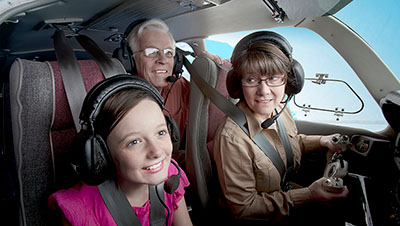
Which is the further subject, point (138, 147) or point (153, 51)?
point (153, 51)

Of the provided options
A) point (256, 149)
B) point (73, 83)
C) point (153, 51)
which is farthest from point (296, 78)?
point (73, 83)

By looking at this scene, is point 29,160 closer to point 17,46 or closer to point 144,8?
point 144,8

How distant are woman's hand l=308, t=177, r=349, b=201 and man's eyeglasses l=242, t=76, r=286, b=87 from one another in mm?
543

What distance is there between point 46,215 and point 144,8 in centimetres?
162

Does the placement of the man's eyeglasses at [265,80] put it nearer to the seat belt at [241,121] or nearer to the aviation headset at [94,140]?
the seat belt at [241,121]

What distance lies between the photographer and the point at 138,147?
0.83m

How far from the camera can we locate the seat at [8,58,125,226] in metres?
0.87

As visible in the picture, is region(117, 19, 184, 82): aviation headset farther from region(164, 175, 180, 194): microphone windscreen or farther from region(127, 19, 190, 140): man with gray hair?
region(164, 175, 180, 194): microphone windscreen

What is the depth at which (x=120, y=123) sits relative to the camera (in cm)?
83

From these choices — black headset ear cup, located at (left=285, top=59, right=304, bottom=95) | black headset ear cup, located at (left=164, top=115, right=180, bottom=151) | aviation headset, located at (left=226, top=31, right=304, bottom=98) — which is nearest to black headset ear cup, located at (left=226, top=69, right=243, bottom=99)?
aviation headset, located at (left=226, top=31, right=304, bottom=98)

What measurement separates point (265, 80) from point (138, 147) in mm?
755

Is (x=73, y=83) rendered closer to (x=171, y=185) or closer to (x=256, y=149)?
(x=171, y=185)

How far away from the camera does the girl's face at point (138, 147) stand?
2.71 ft

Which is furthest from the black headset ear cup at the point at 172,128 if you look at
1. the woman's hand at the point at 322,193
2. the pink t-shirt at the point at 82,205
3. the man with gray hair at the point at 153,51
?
the man with gray hair at the point at 153,51
